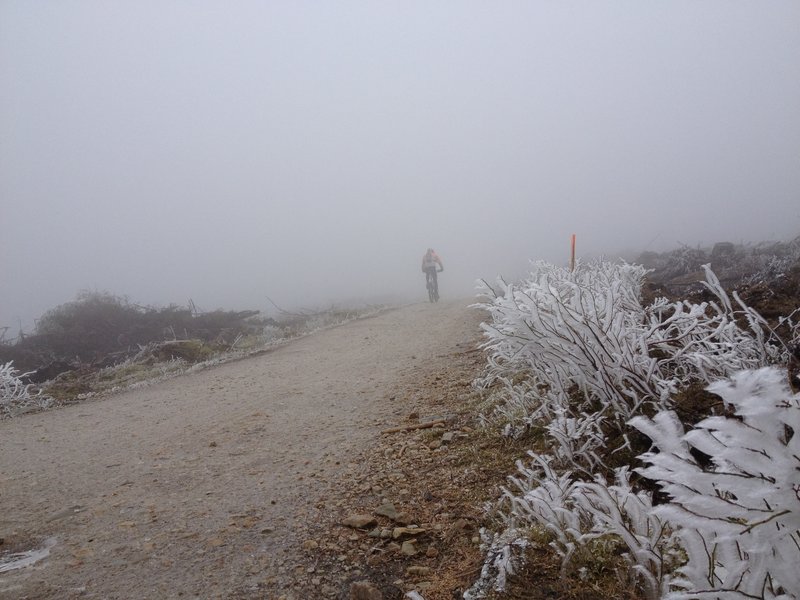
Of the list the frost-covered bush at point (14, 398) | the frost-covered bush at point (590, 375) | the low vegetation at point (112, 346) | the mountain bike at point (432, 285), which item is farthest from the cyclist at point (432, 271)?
the frost-covered bush at point (590, 375)

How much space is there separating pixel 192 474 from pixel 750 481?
335 cm

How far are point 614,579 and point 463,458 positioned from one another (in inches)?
59.1

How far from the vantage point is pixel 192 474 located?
3402 millimetres

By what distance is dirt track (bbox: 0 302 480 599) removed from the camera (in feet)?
7.36

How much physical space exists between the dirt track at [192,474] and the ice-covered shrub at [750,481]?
5.51 ft

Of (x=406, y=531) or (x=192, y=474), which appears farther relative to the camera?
(x=192, y=474)

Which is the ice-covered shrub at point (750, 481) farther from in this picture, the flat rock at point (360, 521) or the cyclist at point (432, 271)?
the cyclist at point (432, 271)

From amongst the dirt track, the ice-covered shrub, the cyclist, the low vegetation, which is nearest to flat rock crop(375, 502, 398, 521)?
the dirt track

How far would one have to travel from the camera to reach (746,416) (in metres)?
0.76


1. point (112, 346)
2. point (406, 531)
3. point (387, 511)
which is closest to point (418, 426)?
point (387, 511)

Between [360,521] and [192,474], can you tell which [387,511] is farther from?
[192,474]

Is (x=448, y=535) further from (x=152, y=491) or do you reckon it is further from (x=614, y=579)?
(x=152, y=491)

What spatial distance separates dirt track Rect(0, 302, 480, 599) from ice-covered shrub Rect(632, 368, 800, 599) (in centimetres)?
168

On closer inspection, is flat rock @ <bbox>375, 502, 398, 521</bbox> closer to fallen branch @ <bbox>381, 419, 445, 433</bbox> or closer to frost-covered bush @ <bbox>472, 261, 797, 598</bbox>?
frost-covered bush @ <bbox>472, 261, 797, 598</bbox>
